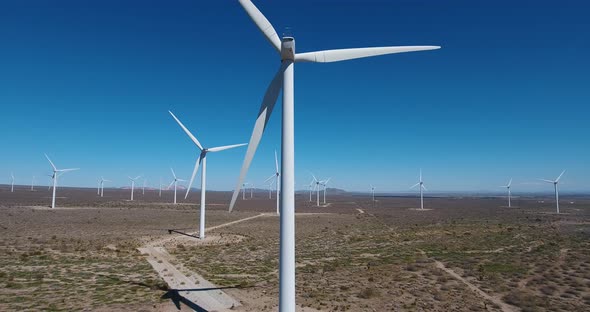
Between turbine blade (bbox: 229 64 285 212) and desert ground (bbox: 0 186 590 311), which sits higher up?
turbine blade (bbox: 229 64 285 212)

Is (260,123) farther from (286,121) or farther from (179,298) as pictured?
(179,298)

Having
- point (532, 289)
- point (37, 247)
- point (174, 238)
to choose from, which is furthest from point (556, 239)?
point (37, 247)

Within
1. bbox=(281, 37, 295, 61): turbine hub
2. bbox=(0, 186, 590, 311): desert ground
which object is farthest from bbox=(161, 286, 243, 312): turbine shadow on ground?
bbox=(281, 37, 295, 61): turbine hub

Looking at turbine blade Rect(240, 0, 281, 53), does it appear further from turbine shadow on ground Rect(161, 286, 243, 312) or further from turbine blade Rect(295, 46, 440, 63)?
turbine shadow on ground Rect(161, 286, 243, 312)

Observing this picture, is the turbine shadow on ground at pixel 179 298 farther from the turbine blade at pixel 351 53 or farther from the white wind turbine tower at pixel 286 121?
the turbine blade at pixel 351 53

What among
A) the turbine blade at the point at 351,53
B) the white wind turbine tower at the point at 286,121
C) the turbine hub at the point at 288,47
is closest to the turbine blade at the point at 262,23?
the white wind turbine tower at the point at 286,121

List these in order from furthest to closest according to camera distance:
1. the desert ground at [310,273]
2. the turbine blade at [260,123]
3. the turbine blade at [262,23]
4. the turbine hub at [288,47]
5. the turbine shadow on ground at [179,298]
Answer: the desert ground at [310,273] < the turbine shadow on ground at [179,298] < the turbine blade at [260,123] < the turbine blade at [262,23] < the turbine hub at [288,47]

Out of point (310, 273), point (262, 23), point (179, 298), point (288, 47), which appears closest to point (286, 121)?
point (288, 47)
